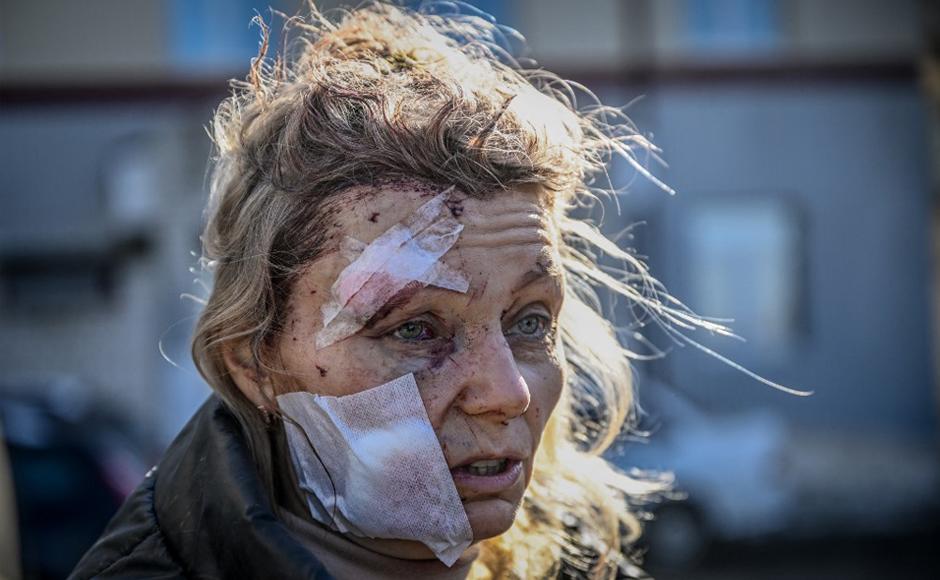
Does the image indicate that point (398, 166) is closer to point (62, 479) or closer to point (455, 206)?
point (455, 206)

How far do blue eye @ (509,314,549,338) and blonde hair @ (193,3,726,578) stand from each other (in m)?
0.23

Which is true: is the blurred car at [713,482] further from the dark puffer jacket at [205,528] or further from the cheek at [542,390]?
the dark puffer jacket at [205,528]

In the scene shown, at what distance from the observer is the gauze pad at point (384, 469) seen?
1852 millimetres

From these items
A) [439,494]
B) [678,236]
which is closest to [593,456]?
[439,494]

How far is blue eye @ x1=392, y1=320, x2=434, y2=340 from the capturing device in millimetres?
1908

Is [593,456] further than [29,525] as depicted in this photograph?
No

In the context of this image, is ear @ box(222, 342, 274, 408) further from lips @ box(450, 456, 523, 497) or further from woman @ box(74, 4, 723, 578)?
lips @ box(450, 456, 523, 497)

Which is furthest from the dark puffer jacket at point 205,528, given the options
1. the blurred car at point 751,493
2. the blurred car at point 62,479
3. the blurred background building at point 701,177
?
the blurred background building at point 701,177

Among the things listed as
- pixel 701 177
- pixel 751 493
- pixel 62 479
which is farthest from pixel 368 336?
pixel 701 177

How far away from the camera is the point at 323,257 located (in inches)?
75.2

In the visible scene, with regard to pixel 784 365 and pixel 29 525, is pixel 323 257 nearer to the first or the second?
pixel 29 525

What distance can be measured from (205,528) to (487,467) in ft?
1.53

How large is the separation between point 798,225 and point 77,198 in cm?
974

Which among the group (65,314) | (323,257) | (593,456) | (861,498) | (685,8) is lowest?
(861,498)
